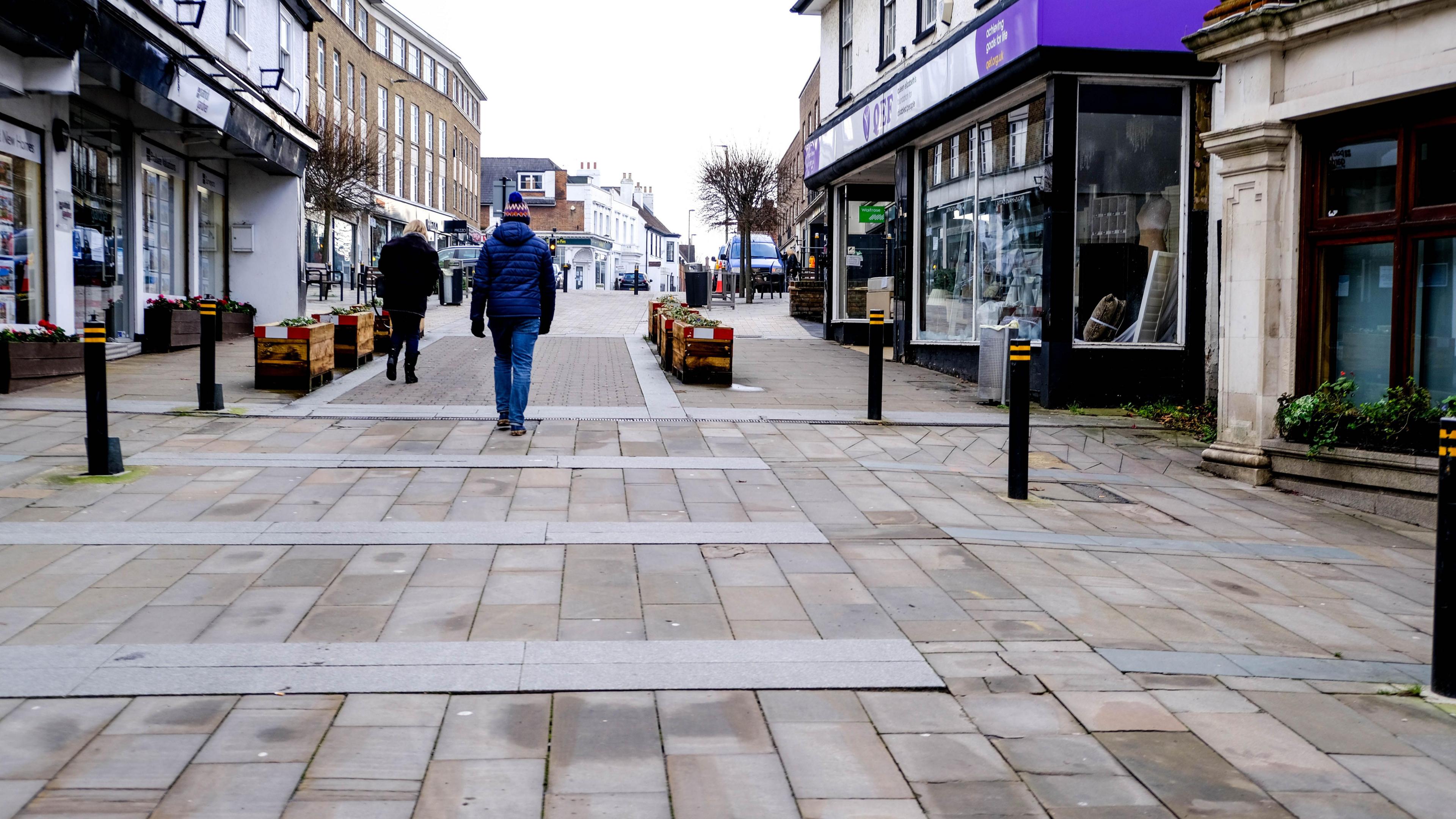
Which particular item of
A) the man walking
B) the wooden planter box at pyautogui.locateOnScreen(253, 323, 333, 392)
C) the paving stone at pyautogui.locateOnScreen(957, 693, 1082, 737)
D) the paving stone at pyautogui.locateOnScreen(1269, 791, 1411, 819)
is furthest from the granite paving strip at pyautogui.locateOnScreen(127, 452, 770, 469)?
the paving stone at pyautogui.locateOnScreen(1269, 791, 1411, 819)

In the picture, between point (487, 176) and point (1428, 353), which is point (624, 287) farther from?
point (1428, 353)

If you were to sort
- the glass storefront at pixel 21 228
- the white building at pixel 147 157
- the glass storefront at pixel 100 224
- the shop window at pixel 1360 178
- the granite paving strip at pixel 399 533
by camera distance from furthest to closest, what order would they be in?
the glass storefront at pixel 100 224 < the glass storefront at pixel 21 228 < the white building at pixel 147 157 < the shop window at pixel 1360 178 < the granite paving strip at pixel 399 533

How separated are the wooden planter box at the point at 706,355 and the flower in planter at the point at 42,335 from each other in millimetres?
6425

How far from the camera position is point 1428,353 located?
8.23 m

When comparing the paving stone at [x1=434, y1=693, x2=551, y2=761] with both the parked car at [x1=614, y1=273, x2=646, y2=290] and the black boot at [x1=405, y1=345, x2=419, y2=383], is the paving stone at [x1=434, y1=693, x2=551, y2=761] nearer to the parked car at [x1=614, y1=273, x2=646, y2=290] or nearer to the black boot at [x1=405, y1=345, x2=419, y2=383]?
the black boot at [x1=405, y1=345, x2=419, y2=383]

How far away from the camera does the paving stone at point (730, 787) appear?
321 centimetres

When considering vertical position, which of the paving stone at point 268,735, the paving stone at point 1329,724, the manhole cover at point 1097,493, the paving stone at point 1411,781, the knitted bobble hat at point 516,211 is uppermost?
the knitted bobble hat at point 516,211

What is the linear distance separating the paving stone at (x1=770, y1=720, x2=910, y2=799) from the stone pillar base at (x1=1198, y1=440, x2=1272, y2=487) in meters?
6.39

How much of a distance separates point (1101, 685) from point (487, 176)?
9305cm

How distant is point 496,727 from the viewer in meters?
3.74

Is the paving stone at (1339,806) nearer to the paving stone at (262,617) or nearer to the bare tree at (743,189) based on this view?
the paving stone at (262,617)

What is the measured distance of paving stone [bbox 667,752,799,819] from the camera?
10.5 ft

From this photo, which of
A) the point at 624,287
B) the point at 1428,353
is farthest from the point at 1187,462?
the point at 624,287

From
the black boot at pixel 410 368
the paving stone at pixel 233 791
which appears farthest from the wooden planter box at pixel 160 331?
the paving stone at pixel 233 791
